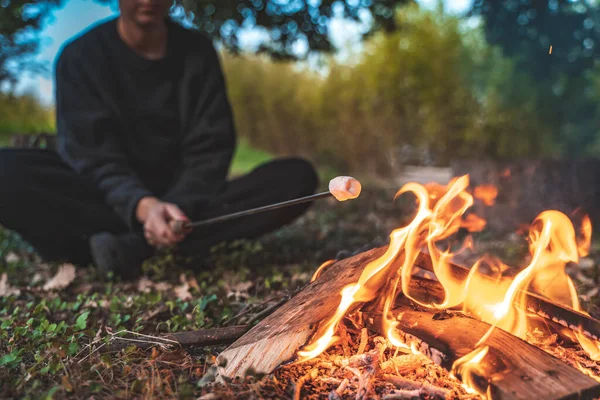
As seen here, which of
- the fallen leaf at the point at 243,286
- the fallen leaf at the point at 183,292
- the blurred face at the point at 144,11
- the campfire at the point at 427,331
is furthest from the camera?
the blurred face at the point at 144,11

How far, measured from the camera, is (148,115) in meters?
3.11

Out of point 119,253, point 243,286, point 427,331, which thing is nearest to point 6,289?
point 119,253

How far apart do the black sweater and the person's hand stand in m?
0.22

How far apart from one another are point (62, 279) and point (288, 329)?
5.45 ft

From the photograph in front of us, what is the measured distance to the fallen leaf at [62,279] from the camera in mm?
2531

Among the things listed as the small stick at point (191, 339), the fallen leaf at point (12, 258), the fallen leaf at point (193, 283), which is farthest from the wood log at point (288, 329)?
the fallen leaf at point (12, 258)

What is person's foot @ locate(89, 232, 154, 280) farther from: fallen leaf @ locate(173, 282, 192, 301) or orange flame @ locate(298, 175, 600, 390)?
orange flame @ locate(298, 175, 600, 390)

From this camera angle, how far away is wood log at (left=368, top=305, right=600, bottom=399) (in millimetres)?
1201

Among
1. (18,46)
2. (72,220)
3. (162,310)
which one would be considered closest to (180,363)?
(162,310)

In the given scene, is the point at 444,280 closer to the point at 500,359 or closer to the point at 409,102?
the point at 500,359

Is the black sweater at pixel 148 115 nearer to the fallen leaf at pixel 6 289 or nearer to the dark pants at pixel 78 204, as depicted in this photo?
the dark pants at pixel 78 204

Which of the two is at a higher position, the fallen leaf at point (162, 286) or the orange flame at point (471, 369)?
the orange flame at point (471, 369)

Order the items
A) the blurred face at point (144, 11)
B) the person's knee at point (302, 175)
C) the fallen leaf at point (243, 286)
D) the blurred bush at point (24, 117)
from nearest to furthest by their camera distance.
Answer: the fallen leaf at point (243, 286) < the blurred face at point (144, 11) < the person's knee at point (302, 175) < the blurred bush at point (24, 117)

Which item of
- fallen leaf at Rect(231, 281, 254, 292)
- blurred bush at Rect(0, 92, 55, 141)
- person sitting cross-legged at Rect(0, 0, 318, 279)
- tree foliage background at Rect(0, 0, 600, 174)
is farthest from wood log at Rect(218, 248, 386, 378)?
blurred bush at Rect(0, 92, 55, 141)
